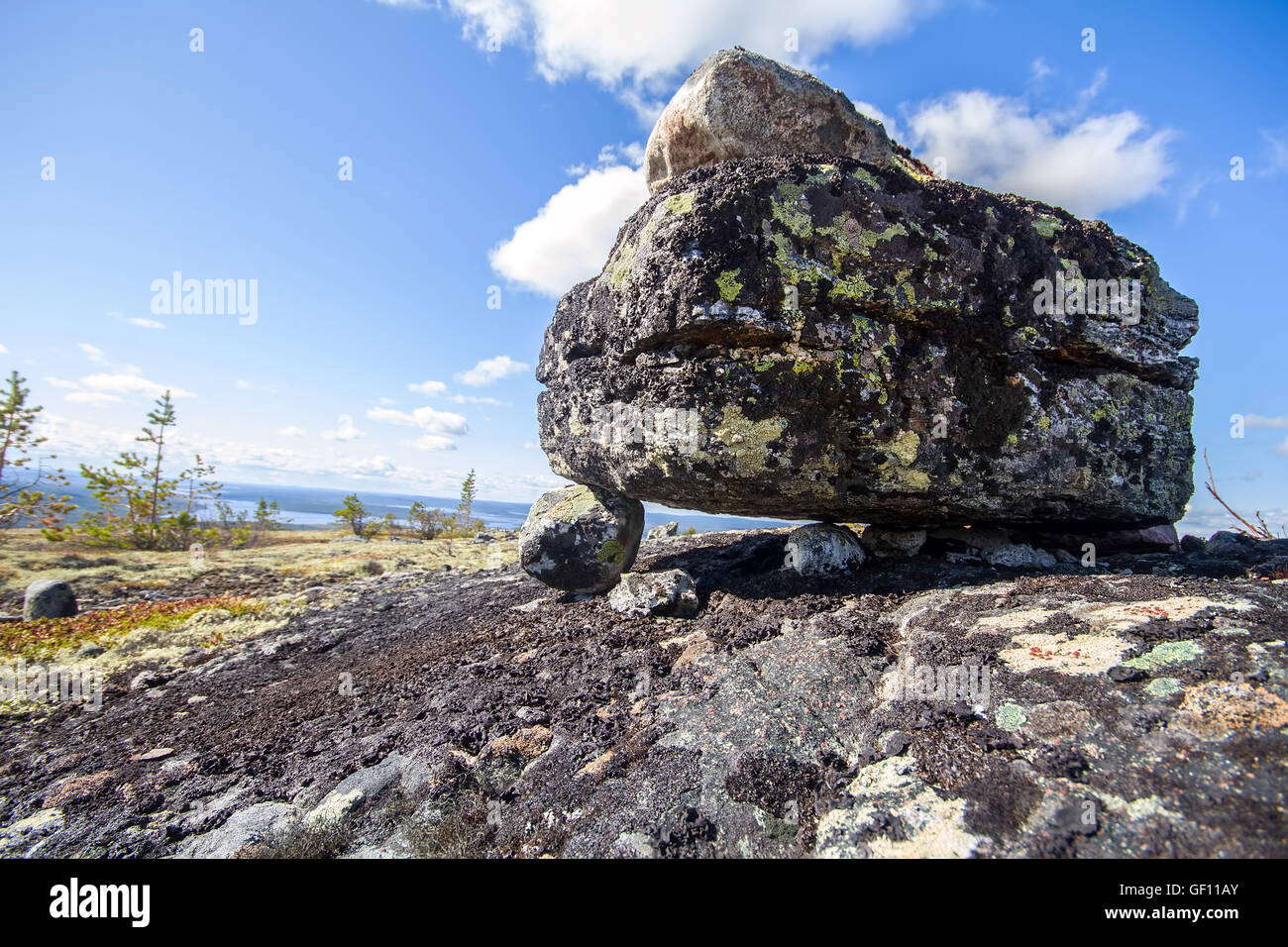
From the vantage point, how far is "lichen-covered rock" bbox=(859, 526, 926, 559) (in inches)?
341

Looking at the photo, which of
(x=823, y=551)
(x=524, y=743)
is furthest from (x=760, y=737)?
(x=823, y=551)

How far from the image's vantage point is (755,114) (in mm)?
8297

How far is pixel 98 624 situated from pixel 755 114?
51.9 ft

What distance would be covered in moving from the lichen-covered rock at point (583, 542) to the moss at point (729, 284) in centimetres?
418

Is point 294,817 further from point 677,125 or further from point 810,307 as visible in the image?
point 677,125

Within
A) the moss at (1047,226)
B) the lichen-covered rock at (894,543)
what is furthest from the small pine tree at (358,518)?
the moss at (1047,226)

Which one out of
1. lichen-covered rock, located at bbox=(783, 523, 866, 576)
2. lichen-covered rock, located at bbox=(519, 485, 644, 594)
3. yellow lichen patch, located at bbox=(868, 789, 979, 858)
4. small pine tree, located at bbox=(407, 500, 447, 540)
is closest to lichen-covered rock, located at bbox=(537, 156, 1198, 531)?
lichen-covered rock, located at bbox=(783, 523, 866, 576)

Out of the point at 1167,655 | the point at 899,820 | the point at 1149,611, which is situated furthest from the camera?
the point at 1149,611

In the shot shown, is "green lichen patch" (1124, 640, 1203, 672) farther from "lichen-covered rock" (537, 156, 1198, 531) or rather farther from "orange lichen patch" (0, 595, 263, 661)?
"orange lichen patch" (0, 595, 263, 661)

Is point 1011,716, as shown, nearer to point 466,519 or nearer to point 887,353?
point 887,353

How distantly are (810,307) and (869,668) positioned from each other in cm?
433

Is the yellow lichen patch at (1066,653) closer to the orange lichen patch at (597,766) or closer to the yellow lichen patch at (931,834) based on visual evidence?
the yellow lichen patch at (931,834)

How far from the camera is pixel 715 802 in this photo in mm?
3713

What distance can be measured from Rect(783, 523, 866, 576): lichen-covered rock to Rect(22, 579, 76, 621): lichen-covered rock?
15767 millimetres
